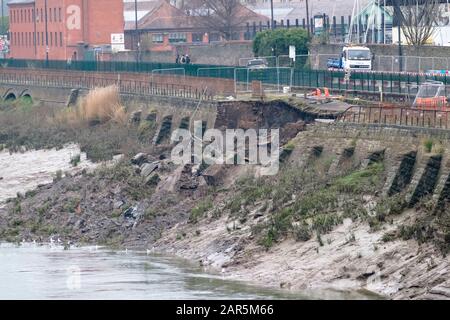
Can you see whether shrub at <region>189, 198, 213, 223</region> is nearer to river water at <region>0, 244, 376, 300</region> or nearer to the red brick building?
river water at <region>0, 244, 376, 300</region>

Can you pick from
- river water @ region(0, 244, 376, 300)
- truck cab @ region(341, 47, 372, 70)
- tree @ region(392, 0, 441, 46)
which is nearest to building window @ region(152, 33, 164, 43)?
tree @ region(392, 0, 441, 46)

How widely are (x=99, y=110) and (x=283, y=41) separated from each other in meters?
14.3

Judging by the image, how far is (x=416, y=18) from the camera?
7656cm

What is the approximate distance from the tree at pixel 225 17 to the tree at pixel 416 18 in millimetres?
29231

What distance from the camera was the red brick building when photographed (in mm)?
101875

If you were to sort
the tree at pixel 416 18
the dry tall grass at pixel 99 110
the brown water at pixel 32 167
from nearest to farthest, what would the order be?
1. the brown water at pixel 32 167
2. the dry tall grass at pixel 99 110
3. the tree at pixel 416 18

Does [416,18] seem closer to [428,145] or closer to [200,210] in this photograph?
[200,210]

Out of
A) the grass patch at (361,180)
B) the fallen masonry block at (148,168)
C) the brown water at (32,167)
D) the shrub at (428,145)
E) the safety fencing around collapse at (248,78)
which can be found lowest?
the brown water at (32,167)

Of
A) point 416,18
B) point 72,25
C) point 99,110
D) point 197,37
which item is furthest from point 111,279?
point 197,37

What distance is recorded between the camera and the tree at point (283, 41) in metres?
80.3

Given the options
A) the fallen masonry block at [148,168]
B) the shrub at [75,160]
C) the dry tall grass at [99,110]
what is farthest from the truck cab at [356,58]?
the fallen masonry block at [148,168]

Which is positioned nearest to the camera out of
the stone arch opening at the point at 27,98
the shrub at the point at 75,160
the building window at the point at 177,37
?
the shrub at the point at 75,160

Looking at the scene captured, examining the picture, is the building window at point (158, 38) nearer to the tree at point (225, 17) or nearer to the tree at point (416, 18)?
the tree at point (225, 17)
